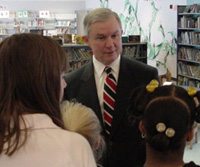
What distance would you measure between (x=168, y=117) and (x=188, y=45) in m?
6.83

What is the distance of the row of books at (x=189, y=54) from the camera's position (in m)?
7.08

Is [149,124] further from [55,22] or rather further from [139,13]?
[55,22]

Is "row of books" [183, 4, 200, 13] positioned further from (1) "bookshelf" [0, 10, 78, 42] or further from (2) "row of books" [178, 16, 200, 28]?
(1) "bookshelf" [0, 10, 78, 42]

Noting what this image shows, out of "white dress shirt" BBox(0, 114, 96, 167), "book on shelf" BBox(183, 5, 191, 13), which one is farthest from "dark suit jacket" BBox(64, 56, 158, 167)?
"book on shelf" BBox(183, 5, 191, 13)

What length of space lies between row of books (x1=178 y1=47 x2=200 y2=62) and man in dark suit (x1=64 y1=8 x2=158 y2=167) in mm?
5766

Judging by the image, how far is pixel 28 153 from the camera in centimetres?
87

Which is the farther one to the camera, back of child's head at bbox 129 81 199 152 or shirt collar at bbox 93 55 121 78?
shirt collar at bbox 93 55 121 78

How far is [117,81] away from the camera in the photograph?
1.71 meters

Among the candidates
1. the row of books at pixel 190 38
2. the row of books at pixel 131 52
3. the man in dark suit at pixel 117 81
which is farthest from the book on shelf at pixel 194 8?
the man in dark suit at pixel 117 81

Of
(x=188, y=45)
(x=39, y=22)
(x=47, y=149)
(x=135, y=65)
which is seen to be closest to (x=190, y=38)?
(x=188, y=45)

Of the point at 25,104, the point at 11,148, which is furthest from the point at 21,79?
the point at 11,148

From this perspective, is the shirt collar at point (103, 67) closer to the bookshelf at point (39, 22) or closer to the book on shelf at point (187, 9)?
the book on shelf at point (187, 9)

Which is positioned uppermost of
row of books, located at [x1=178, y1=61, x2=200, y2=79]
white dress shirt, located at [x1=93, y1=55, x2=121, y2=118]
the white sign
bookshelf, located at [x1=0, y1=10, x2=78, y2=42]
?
the white sign

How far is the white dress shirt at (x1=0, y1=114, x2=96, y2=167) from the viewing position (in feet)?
2.85
